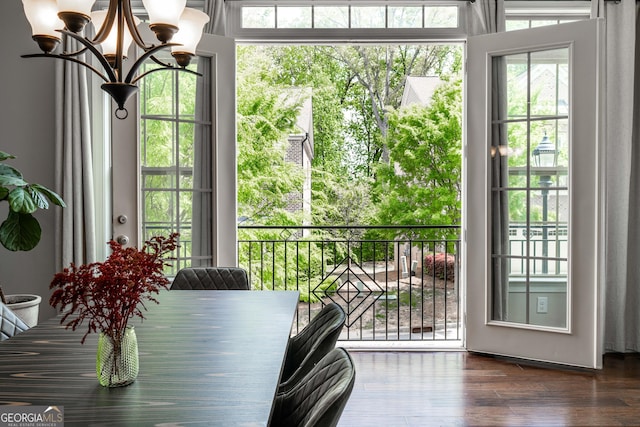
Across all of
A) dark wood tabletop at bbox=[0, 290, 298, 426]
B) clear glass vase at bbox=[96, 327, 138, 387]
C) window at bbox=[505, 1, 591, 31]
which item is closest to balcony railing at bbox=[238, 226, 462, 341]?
window at bbox=[505, 1, 591, 31]

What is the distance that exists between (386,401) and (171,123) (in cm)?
225

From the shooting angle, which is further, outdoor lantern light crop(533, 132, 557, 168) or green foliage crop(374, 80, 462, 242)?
green foliage crop(374, 80, 462, 242)

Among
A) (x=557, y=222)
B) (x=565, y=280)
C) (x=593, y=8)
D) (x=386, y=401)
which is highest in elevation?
(x=593, y=8)

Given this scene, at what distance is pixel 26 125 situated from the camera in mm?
3689

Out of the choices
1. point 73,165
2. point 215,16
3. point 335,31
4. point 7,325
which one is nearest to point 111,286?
point 7,325

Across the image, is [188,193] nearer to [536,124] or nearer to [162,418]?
[536,124]

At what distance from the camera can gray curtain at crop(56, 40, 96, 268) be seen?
3.56 metres

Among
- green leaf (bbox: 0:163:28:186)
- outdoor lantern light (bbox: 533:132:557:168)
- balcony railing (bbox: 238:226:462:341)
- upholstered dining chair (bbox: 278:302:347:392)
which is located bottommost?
balcony railing (bbox: 238:226:462:341)

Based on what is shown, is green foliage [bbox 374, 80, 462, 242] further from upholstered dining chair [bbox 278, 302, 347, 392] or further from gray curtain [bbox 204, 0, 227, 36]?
upholstered dining chair [bbox 278, 302, 347, 392]

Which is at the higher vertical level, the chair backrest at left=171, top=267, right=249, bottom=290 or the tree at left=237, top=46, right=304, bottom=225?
the tree at left=237, top=46, right=304, bottom=225

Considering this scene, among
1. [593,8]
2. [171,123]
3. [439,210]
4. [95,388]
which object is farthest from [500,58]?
[439,210]

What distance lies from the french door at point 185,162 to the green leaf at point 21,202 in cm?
54

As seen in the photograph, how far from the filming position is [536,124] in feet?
11.6

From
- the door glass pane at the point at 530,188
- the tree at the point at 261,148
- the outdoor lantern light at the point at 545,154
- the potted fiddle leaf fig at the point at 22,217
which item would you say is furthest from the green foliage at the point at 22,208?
the tree at the point at 261,148
